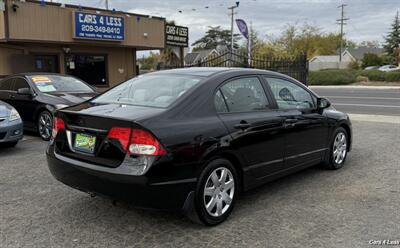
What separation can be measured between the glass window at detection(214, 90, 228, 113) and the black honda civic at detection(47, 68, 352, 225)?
13 millimetres

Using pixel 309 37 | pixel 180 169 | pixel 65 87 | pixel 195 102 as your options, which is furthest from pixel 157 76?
pixel 309 37

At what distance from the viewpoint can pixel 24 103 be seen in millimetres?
8945

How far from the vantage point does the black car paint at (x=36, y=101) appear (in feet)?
27.6

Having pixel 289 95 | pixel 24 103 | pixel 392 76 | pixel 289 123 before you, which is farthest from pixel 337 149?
pixel 392 76

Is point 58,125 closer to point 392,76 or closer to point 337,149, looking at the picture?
point 337,149

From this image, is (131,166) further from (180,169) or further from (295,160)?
(295,160)

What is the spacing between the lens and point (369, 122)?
35.4ft

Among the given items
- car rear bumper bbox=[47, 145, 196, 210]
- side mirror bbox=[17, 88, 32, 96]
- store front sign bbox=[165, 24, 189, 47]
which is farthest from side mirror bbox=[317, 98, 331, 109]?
store front sign bbox=[165, 24, 189, 47]

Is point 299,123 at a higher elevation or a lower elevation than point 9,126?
higher

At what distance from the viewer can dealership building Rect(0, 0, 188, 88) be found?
13.8m

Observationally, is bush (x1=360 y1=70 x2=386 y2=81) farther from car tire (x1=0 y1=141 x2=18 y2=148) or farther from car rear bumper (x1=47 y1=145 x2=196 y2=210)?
car rear bumper (x1=47 y1=145 x2=196 y2=210)

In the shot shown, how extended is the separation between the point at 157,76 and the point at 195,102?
3.21 ft

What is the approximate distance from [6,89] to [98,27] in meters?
6.72

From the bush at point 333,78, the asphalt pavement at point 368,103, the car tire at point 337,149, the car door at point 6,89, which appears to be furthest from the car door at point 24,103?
the bush at point 333,78
